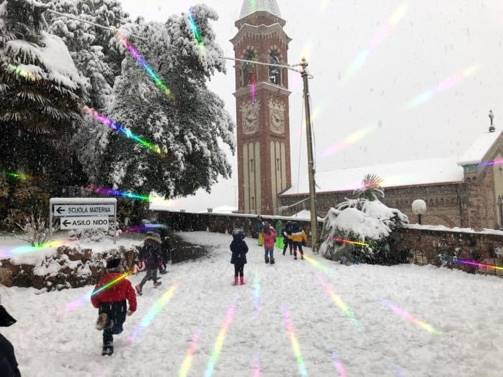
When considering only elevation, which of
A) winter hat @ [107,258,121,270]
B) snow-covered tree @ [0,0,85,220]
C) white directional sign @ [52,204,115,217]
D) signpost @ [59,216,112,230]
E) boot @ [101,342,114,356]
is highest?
snow-covered tree @ [0,0,85,220]

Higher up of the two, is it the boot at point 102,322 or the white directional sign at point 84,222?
the white directional sign at point 84,222

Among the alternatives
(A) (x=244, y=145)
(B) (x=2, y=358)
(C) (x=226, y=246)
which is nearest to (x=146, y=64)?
(C) (x=226, y=246)

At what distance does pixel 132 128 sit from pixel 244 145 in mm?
25736

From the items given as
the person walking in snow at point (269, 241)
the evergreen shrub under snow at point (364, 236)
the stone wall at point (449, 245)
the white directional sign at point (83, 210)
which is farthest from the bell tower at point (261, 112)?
the white directional sign at point (83, 210)

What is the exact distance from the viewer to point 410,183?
1160 inches

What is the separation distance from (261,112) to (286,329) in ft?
110

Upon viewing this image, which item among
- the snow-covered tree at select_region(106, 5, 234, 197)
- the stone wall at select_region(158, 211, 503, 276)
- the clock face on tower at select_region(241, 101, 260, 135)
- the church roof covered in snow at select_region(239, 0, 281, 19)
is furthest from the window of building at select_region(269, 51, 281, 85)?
the stone wall at select_region(158, 211, 503, 276)

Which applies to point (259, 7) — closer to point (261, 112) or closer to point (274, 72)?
point (274, 72)

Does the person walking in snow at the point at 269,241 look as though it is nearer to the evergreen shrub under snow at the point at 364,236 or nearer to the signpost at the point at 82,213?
the evergreen shrub under snow at the point at 364,236

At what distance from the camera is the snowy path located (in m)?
Result: 5.32

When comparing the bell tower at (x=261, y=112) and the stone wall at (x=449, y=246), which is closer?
the stone wall at (x=449, y=246)

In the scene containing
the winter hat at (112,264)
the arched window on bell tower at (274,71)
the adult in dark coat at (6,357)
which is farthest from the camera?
the arched window on bell tower at (274,71)

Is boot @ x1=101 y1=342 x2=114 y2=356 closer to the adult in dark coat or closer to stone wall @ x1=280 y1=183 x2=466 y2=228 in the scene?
the adult in dark coat

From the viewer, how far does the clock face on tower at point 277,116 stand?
3978cm
